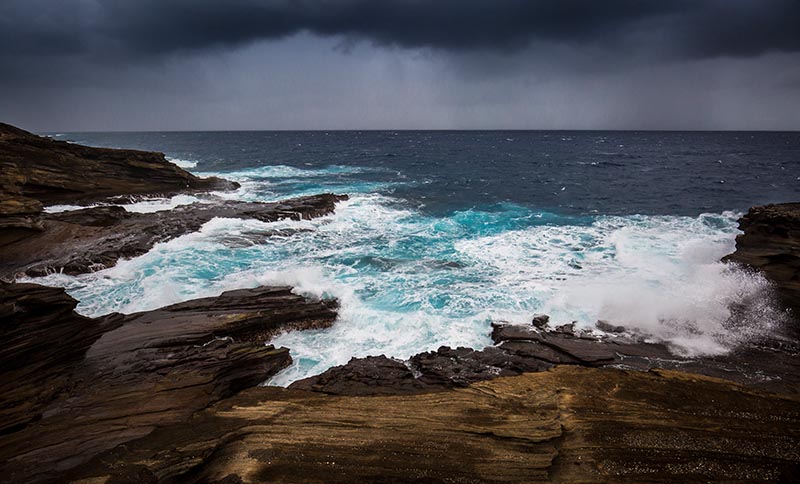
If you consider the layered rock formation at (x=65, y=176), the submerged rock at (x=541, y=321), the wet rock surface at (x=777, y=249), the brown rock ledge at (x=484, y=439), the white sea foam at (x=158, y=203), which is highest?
the layered rock formation at (x=65, y=176)

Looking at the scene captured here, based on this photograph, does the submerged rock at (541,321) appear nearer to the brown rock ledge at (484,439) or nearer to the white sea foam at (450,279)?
the white sea foam at (450,279)

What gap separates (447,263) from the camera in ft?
66.1

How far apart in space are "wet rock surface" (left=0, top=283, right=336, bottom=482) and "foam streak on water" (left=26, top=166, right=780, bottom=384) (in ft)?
5.56

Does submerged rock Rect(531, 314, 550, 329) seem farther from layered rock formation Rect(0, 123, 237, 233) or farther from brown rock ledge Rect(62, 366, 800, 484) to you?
layered rock formation Rect(0, 123, 237, 233)

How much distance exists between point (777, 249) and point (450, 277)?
44.5 feet

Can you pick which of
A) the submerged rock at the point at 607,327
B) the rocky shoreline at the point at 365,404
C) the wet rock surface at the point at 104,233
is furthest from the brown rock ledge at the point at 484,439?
the wet rock surface at the point at 104,233

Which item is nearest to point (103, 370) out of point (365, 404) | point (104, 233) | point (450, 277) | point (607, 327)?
point (365, 404)

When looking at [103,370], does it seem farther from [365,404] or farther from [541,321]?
[541,321]

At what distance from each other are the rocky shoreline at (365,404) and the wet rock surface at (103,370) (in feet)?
0.14

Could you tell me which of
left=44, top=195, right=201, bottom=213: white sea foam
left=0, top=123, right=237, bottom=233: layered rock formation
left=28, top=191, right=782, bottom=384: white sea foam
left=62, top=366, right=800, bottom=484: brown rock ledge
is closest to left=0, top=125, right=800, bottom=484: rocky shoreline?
left=62, top=366, right=800, bottom=484: brown rock ledge

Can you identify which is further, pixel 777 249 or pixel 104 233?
pixel 104 233

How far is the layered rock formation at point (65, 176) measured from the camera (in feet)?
65.3

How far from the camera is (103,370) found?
9.44 m

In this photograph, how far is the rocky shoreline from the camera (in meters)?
6.10
